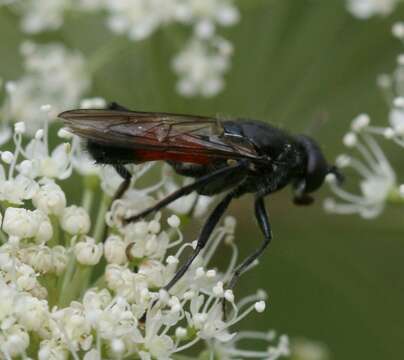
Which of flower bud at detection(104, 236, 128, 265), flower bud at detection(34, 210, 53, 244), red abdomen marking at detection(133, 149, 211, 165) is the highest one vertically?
red abdomen marking at detection(133, 149, 211, 165)

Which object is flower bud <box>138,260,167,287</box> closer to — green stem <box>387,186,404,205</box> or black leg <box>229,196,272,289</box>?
black leg <box>229,196,272,289</box>

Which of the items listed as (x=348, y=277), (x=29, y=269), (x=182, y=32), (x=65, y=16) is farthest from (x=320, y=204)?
(x=29, y=269)

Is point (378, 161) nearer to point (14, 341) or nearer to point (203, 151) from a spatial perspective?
point (203, 151)

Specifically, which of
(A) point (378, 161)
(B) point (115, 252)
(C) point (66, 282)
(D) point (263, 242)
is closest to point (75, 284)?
(C) point (66, 282)

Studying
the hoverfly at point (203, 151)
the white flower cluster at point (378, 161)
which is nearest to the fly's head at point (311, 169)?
the hoverfly at point (203, 151)

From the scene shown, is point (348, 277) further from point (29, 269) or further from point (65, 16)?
point (29, 269)

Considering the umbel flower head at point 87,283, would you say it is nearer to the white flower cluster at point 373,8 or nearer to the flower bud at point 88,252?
the flower bud at point 88,252

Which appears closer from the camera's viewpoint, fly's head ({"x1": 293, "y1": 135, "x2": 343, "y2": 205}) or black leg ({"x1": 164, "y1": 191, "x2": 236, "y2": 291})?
black leg ({"x1": 164, "y1": 191, "x2": 236, "y2": 291})

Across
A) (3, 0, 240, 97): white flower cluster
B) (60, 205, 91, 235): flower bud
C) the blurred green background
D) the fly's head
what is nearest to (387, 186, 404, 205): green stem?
the fly's head
